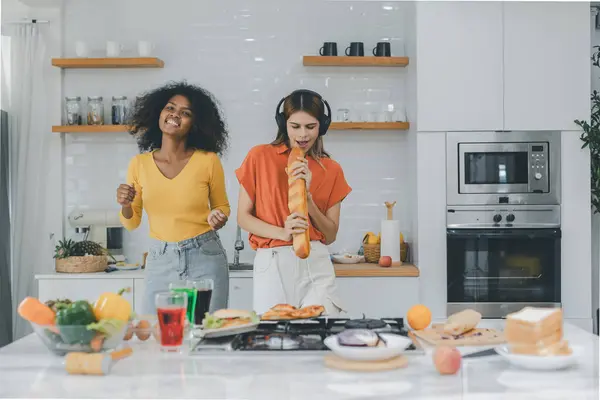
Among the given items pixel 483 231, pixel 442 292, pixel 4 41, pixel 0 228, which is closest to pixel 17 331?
pixel 0 228

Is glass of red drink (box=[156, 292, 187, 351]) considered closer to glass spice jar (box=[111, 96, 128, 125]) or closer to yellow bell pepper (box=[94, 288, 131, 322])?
yellow bell pepper (box=[94, 288, 131, 322])

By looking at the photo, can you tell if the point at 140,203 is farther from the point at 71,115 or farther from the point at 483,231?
the point at 483,231

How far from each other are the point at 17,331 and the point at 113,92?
5.45ft

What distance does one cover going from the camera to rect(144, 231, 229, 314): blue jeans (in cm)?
303

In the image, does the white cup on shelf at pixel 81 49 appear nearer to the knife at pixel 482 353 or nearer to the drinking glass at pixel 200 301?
the drinking glass at pixel 200 301

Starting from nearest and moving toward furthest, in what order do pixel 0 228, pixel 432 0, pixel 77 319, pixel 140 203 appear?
1. pixel 77 319
2. pixel 140 203
3. pixel 432 0
4. pixel 0 228

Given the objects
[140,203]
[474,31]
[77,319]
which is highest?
[474,31]

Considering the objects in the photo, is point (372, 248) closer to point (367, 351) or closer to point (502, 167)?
point (502, 167)

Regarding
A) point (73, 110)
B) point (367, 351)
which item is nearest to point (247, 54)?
point (73, 110)

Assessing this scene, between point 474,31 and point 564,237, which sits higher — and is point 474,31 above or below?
above

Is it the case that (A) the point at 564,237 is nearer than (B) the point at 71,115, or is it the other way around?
(A) the point at 564,237

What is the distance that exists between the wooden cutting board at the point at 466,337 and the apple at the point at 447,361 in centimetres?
29

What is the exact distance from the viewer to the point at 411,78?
14.4ft

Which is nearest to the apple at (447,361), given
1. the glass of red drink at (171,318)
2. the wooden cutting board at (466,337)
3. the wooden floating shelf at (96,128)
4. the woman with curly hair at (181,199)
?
the wooden cutting board at (466,337)
